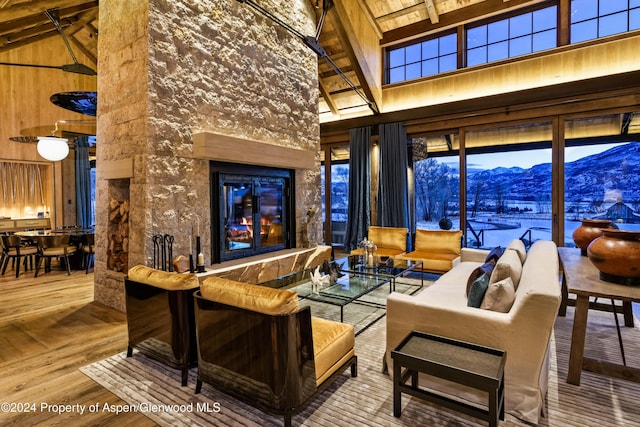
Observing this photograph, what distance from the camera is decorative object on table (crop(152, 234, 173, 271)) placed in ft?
11.4

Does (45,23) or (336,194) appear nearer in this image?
(45,23)

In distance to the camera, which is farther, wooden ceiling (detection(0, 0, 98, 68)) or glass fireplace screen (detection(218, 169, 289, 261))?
wooden ceiling (detection(0, 0, 98, 68))

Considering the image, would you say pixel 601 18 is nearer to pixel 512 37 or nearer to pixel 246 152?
pixel 512 37

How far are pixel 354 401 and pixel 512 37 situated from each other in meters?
6.57

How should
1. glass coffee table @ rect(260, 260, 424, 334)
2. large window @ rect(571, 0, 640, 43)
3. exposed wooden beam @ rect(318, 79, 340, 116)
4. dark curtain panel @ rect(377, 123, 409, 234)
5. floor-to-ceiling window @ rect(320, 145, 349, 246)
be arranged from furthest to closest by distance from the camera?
floor-to-ceiling window @ rect(320, 145, 349, 246)
exposed wooden beam @ rect(318, 79, 340, 116)
dark curtain panel @ rect(377, 123, 409, 234)
large window @ rect(571, 0, 640, 43)
glass coffee table @ rect(260, 260, 424, 334)

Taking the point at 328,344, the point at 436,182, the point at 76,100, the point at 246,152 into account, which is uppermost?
the point at 76,100

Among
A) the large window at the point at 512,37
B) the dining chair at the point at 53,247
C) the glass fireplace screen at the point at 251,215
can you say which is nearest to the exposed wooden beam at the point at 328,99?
the large window at the point at 512,37

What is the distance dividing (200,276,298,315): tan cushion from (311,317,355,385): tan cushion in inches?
17.4

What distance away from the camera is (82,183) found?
9.08 meters

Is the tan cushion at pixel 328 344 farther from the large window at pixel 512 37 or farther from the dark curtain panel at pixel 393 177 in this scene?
the large window at pixel 512 37

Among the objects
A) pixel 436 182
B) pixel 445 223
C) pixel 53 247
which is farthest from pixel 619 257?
pixel 53 247

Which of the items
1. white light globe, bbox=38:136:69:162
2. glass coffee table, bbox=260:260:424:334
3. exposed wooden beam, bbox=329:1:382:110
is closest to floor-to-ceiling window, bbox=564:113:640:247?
glass coffee table, bbox=260:260:424:334

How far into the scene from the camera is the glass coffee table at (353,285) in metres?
3.27

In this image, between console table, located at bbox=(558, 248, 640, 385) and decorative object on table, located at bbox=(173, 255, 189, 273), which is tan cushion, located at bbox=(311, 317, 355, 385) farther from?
decorative object on table, located at bbox=(173, 255, 189, 273)
